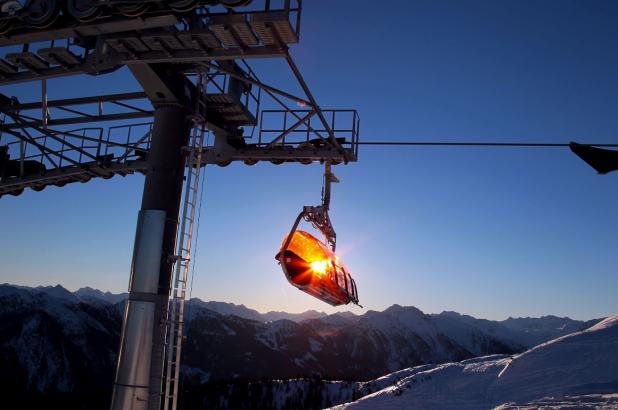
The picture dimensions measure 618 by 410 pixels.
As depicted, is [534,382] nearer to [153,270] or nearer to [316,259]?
[316,259]

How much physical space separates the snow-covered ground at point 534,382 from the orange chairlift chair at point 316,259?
21.7 ft

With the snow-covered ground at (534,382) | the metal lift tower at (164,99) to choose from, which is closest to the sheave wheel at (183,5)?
the metal lift tower at (164,99)

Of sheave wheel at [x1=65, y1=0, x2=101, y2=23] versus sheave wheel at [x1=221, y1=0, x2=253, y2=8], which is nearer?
sheave wheel at [x1=221, y1=0, x2=253, y2=8]

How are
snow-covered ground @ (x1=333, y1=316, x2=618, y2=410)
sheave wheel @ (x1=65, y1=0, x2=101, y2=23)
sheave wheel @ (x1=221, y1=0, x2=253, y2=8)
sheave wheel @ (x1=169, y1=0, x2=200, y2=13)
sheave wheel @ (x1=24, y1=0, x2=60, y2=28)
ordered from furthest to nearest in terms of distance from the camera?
snow-covered ground @ (x1=333, y1=316, x2=618, y2=410) → sheave wheel @ (x1=24, y1=0, x2=60, y2=28) → sheave wheel @ (x1=65, y1=0, x2=101, y2=23) → sheave wheel @ (x1=221, y1=0, x2=253, y2=8) → sheave wheel @ (x1=169, y1=0, x2=200, y2=13)

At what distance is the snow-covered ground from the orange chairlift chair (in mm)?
6613

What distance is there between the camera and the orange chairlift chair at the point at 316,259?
1449 cm

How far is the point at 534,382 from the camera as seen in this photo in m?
21.1

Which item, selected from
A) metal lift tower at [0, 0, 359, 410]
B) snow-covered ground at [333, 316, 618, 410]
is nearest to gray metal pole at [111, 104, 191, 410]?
metal lift tower at [0, 0, 359, 410]

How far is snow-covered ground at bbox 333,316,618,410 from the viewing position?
672 inches

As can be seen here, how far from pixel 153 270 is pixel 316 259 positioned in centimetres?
461

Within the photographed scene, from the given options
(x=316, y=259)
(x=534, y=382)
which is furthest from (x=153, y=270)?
(x=534, y=382)

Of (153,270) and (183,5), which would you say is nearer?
(183,5)

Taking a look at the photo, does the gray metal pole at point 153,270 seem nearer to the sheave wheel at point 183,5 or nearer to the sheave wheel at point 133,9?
the sheave wheel at point 133,9

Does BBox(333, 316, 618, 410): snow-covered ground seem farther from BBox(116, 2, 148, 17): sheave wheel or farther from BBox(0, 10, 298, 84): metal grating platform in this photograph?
BBox(116, 2, 148, 17): sheave wheel
